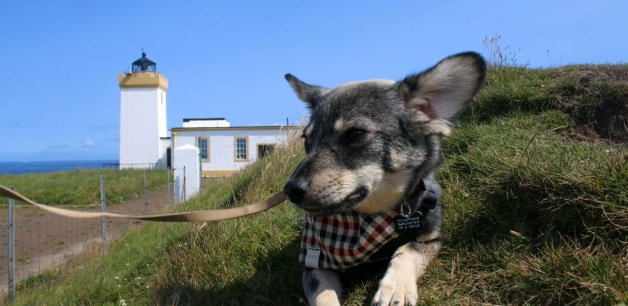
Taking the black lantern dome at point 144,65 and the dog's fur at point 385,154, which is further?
the black lantern dome at point 144,65

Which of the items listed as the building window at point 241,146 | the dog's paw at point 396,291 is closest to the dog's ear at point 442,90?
the dog's paw at point 396,291

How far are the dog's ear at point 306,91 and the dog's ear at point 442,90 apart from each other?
85 centimetres

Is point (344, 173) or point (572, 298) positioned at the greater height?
point (344, 173)

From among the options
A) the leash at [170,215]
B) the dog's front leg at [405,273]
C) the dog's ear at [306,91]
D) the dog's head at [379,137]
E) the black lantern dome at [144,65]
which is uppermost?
the black lantern dome at [144,65]

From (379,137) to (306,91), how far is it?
3.85 ft

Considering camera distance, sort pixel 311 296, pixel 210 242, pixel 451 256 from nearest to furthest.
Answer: pixel 311 296 < pixel 451 256 < pixel 210 242

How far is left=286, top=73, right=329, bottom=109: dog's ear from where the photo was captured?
4.02 m

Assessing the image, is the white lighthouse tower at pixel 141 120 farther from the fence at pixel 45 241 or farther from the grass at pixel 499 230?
the grass at pixel 499 230

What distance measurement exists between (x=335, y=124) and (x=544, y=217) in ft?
4.96

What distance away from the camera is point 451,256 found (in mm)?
3432

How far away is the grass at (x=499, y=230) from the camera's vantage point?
2766mm

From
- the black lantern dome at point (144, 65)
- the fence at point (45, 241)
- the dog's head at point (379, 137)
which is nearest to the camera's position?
the dog's head at point (379, 137)

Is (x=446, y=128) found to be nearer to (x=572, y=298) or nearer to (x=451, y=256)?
(x=451, y=256)

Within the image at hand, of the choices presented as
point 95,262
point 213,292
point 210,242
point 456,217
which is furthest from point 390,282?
point 95,262
